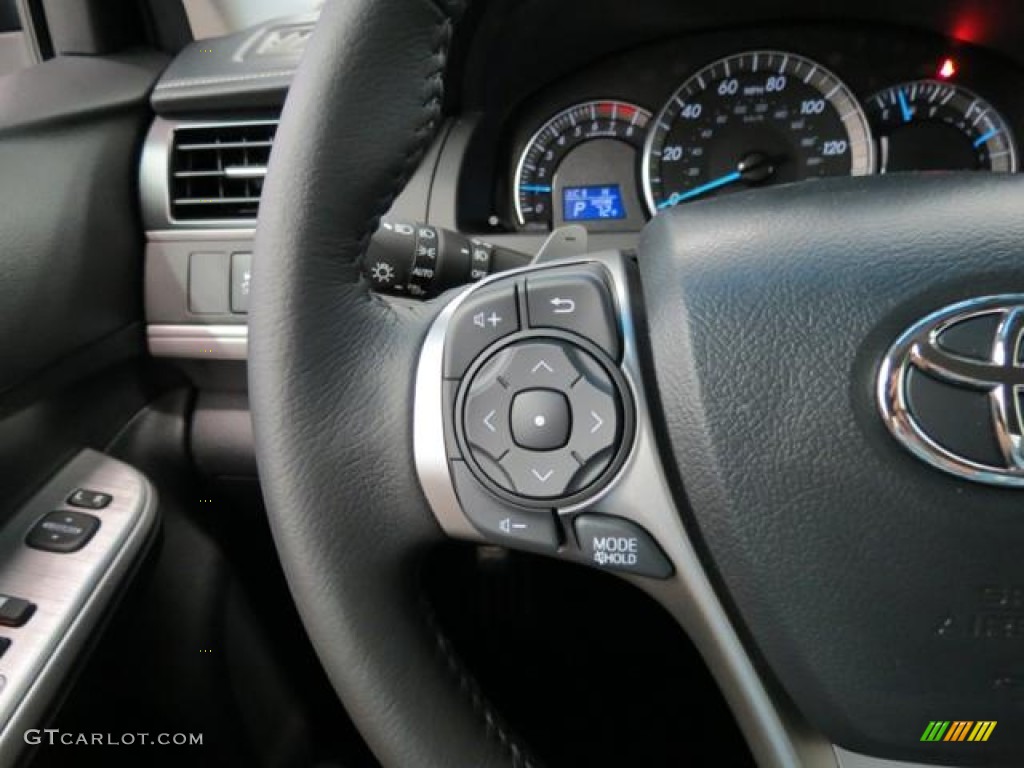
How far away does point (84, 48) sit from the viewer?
4.50ft

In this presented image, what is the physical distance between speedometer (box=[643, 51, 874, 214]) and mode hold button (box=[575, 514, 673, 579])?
2.78 feet

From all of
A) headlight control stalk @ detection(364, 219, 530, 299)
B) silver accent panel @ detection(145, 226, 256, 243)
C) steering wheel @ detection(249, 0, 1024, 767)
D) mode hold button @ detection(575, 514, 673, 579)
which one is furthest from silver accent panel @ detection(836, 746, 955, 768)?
silver accent panel @ detection(145, 226, 256, 243)

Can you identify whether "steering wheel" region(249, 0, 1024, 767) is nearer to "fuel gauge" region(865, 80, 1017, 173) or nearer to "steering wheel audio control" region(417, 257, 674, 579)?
"steering wheel audio control" region(417, 257, 674, 579)

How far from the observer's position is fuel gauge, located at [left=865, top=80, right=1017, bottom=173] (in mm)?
1331

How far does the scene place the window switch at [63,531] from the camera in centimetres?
101

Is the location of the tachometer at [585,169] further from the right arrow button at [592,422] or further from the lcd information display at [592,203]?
the right arrow button at [592,422]

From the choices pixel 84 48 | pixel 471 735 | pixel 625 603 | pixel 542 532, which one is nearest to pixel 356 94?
pixel 542 532

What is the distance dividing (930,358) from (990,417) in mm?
44

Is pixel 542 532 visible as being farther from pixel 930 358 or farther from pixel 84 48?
pixel 84 48

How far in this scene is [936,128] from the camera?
1344 millimetres

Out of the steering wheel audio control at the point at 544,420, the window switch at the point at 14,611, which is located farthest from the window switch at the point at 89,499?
the steering wheel audio control at the point at 544,420

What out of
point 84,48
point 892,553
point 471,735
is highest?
point 84,48

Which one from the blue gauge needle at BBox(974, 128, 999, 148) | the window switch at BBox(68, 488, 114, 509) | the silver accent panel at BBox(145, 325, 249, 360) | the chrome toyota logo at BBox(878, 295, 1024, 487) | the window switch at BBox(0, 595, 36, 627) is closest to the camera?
the chrome toyota logo at BBox(878, 295, 1024, 487)

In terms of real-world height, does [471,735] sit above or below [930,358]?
below
